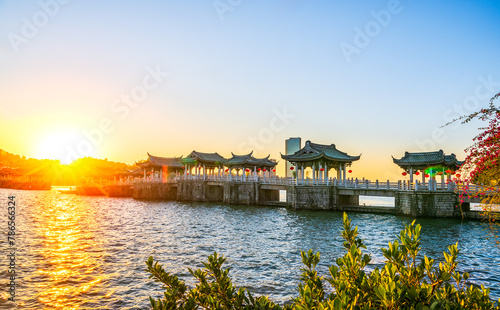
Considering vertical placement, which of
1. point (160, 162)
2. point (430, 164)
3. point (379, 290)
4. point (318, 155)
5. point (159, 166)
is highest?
point (160, 162)

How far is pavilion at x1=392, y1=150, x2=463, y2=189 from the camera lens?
2575 centimetres

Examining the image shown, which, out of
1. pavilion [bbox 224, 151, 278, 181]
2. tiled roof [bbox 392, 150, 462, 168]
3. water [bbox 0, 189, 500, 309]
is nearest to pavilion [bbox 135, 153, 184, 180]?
pavilion [bbox 224, 151, 278, 181]

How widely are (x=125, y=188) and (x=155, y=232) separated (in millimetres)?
45314

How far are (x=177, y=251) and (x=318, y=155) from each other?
21.2m

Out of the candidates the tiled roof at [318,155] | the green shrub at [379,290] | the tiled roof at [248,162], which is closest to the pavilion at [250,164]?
the tiled roof at [248,162]

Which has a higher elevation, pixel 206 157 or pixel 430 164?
pixel 206 157

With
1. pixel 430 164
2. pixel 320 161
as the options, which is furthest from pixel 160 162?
pixel 430 164

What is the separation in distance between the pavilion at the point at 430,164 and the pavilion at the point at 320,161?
7.01 meters

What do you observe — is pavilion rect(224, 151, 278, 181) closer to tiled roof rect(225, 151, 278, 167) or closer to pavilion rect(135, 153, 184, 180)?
tiled roof rect(225, 151, 278, 167)

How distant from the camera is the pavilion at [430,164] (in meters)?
25.8

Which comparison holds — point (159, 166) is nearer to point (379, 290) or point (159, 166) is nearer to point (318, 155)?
point (318, 155)

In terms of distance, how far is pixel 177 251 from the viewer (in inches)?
598

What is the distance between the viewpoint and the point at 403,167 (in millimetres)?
27797

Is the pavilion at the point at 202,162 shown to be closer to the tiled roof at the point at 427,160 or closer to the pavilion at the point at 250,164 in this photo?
the pavilion at the point at 250,164
